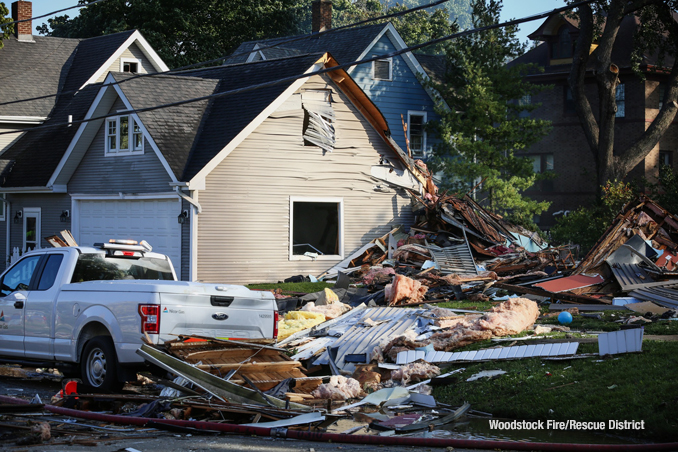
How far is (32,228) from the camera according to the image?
26.8 meters

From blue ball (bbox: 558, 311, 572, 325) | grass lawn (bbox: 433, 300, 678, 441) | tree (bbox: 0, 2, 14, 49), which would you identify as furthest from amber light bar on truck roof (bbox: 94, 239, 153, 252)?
tree (bbox: 0, 2, 14, 49)

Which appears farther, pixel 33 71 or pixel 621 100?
pixel 621 100

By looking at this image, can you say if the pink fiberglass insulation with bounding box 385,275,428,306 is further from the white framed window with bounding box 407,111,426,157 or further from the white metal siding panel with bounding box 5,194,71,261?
the white framed window with bounding box 407,111,426,157

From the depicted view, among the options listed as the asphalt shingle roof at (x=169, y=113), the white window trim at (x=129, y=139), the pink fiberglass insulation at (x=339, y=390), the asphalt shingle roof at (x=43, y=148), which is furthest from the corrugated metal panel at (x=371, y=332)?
the asphalt shingle roof at (x=43, y=148)

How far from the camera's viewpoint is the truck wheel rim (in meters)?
9.16

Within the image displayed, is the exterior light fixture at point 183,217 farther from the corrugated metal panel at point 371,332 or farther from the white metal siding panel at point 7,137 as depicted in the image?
the white metal siding panel at point 7,137

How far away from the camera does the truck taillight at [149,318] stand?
8.66 meters

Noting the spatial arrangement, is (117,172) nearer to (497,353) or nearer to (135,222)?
(135,222)

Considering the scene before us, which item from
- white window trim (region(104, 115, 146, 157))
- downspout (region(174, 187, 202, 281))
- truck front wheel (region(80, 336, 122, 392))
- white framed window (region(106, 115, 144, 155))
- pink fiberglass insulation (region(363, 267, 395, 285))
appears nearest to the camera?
truck front wheel (region(80, 336, 122, 392))

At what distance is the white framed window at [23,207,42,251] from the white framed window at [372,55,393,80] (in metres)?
14.3

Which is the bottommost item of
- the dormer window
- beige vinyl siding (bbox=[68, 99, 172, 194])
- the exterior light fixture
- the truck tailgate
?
the truck tailgate

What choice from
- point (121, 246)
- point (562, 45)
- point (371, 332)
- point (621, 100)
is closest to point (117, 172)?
point (121, 246)

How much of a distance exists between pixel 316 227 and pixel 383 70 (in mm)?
10853

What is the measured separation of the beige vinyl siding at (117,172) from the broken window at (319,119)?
178 inches
